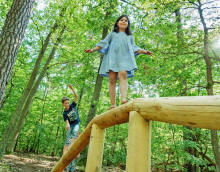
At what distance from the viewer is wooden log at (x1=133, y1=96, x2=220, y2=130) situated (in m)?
0.83

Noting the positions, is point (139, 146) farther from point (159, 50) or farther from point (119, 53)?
point (159, 50)

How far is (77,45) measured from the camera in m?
9.92

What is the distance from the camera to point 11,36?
359cm

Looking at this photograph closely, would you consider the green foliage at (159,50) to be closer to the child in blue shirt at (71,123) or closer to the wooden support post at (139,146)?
the child in blue shirt at (71,123)

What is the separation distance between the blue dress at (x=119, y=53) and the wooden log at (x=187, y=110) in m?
1.47

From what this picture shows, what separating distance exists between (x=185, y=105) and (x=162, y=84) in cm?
562

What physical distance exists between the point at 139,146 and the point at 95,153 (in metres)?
0.87

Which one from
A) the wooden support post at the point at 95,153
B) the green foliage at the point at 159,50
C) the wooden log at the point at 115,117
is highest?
the green foliage at the point at 159,50

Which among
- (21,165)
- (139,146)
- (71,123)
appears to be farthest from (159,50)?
(21,165)

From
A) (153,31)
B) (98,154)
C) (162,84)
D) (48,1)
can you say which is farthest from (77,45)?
(98,154)

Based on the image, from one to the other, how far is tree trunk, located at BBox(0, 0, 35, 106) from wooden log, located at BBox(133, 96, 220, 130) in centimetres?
322

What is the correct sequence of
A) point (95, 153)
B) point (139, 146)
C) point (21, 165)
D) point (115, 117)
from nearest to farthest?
point (139, 146) → point (115, 117) → point (95, 153) → point (21, 165)

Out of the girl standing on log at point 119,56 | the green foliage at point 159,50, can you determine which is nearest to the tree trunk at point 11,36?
the girl standing on log at point 119,56

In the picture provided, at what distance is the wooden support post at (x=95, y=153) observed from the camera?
195 centimetres
